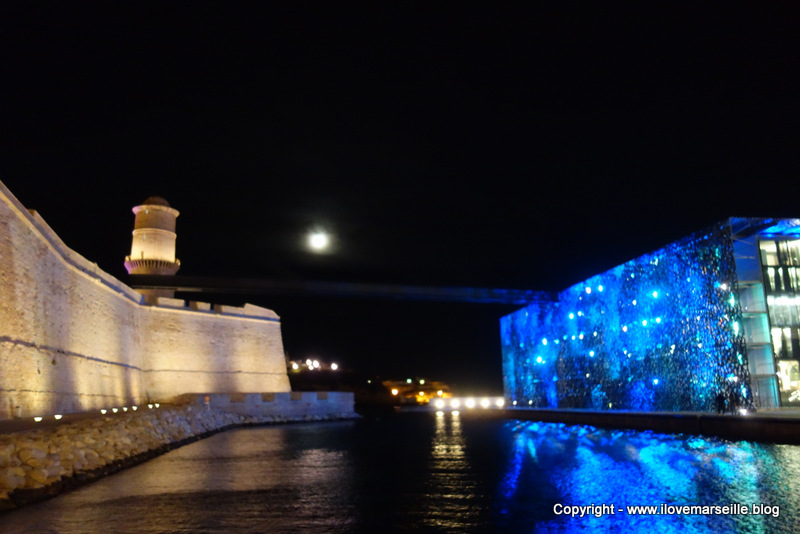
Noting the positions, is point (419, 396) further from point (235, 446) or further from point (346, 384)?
point (235, 446)

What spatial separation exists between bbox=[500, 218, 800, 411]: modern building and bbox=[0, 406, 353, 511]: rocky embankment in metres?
18.3

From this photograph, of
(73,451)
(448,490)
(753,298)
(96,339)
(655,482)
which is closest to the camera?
(448,490)

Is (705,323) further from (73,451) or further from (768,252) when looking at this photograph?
(73,451)

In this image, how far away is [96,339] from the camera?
78.2ft

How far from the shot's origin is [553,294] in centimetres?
3578

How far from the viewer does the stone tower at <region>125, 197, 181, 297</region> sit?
126 feet

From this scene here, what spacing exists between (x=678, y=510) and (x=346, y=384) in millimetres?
94081

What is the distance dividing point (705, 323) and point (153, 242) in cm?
3222

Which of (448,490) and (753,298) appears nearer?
(448,490)

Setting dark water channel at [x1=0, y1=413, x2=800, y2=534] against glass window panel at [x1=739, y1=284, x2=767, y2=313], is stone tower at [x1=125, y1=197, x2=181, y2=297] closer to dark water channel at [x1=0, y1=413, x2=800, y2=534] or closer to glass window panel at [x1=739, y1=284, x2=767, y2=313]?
dark water channel at [x1=0, y1=413, x2=800, y2=534]

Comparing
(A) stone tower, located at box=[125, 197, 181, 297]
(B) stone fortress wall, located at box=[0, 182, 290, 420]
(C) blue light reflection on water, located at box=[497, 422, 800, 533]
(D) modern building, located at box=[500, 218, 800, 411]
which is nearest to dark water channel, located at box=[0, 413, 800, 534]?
(C) blue light reflection on water, located at box=[497, 422, 800, 533]

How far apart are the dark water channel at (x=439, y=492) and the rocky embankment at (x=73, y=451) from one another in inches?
18.8

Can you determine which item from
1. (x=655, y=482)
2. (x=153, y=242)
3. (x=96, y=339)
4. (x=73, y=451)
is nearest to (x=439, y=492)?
(x=655, y=482)

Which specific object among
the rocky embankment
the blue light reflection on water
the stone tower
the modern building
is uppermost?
the stone tower
